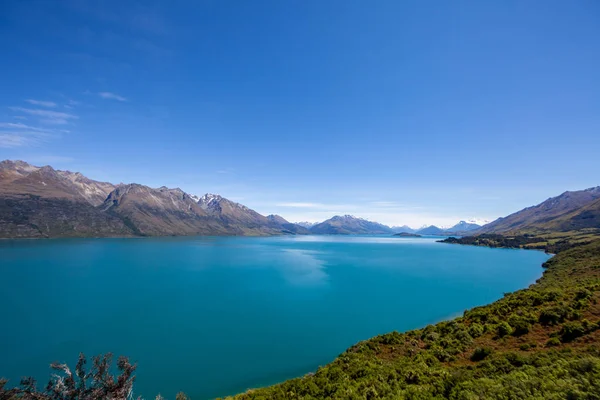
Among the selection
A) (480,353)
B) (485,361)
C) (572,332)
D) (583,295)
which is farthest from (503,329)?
(583,295)

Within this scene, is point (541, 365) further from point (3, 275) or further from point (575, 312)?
point (3, 275)

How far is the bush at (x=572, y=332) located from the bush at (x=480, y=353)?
483 cm

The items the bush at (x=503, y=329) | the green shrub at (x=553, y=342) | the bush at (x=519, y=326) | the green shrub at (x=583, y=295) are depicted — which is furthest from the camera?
the green shrub at (x=583, y=295)

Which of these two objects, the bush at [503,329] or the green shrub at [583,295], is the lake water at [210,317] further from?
the green shrub at [583,295]

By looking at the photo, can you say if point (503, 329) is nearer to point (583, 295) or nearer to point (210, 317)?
point (583, 295)

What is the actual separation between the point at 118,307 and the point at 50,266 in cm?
7600

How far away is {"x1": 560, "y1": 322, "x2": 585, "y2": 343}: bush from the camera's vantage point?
58.4 feet

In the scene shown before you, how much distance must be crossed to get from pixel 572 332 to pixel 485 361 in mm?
7185

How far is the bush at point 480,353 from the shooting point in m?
18.6

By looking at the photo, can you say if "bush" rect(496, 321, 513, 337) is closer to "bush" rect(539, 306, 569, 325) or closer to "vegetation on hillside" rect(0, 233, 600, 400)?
"vegetation on hillside" rect(0, 233, 600, 400)

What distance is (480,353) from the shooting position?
18.9 m

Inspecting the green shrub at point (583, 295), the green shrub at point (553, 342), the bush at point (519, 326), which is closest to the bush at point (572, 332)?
the green shrub at point (553, 342)

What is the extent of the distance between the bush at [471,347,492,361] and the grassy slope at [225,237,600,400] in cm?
7

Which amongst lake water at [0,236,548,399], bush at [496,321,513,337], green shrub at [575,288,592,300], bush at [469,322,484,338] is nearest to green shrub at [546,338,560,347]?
bush at [496,321,513,337]
